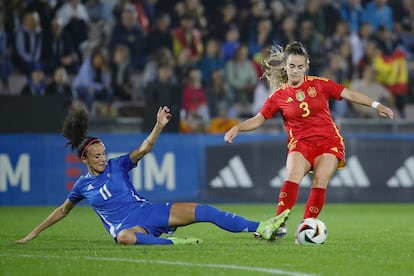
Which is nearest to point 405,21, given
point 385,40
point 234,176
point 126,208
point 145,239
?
point 385,40

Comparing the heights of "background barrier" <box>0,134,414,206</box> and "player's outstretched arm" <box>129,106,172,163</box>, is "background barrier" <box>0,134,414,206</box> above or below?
below

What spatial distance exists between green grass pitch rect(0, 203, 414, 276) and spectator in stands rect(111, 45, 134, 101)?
6087mm

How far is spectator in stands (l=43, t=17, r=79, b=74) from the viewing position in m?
18.6

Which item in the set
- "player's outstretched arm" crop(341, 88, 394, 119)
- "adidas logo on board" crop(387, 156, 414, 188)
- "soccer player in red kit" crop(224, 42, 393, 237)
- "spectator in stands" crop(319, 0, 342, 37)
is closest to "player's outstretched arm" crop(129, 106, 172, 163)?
"soccer player in red kit" crop(224, 42, 393, 237)

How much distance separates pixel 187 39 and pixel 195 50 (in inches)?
10.4

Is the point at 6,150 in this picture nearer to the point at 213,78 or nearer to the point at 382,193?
the point at 213,78

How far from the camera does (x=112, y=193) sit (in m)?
9.47

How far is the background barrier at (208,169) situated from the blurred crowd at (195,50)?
2.04 feet

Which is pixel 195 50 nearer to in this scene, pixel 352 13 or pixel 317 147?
pixel 352 13

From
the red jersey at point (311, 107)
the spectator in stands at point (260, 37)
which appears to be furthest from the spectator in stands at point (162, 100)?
the red jersey at point (311, 107)

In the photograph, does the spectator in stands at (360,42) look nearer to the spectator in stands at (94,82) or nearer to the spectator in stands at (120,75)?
the spectator in stands at (120,75)

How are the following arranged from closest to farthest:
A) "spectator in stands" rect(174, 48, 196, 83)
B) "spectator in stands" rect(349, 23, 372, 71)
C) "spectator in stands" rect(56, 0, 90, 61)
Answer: "spectator in stands" rect(56, 0, 90, 61) < "spectator in stands" rect(174, 48, 196, 83) < "spectator in stands" rect(349, 23, 372, 71)

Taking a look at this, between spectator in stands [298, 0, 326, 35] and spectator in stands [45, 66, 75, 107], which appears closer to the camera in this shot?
spectator in stands [45, 66, 75, 107]

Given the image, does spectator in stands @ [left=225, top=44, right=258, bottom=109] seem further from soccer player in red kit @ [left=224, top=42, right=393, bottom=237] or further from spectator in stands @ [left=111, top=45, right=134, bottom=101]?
soccer player in red kit @ [left=224, top=42, right=393, bottom=237]
